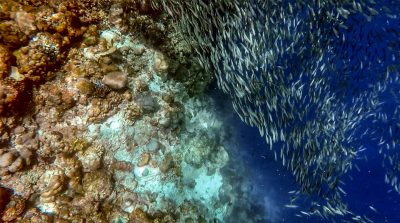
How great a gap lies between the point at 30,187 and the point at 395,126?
9.13 meters

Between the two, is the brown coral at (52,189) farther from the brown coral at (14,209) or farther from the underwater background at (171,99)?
the brown coral at (14,209)

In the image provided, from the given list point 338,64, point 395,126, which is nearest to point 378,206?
point 395,126

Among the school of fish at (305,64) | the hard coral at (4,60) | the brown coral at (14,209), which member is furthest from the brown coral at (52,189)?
the school of fish at (305,64)

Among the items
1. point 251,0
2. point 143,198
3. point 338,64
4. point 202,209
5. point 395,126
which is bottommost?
point 202,209

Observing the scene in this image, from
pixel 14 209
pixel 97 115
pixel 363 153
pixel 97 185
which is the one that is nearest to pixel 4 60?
pixel 97 115

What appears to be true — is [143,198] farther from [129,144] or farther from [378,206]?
[378,206]

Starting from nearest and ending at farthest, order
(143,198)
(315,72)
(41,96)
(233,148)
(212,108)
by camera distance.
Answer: (41,96)
(143,198)
(315,72)
(212,108)
(233,148)

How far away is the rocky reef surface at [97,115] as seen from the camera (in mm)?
4094

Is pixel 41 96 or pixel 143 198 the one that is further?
pixel 143 198

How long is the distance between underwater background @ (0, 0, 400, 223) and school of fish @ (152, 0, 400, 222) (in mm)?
33

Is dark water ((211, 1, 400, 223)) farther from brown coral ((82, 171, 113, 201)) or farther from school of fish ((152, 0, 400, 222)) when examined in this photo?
brown coral ((82, 171, 113, 201))

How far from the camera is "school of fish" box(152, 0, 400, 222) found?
Result: 5.30 m

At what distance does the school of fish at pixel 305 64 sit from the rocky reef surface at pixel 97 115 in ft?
2.59

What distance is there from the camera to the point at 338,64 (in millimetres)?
6602
